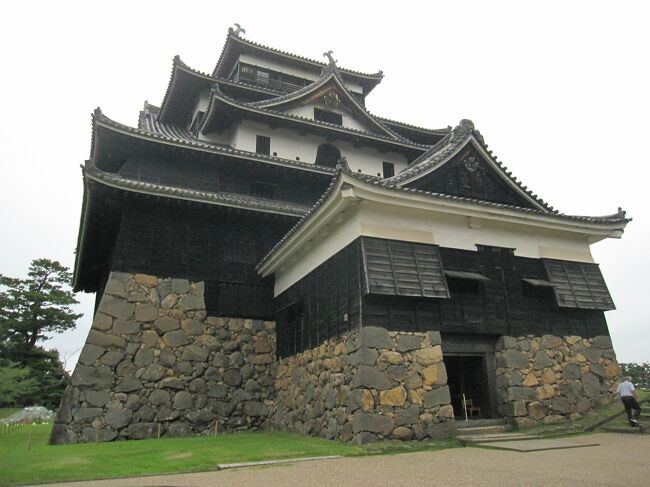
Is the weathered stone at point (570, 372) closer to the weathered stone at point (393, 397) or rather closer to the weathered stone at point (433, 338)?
the weathered stone at point (433, 338)

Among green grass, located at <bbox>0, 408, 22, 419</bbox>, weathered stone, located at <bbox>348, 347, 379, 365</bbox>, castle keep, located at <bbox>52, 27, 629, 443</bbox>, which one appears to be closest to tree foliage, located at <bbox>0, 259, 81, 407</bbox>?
green grass, located at <bbox>0, 408, 22, 419</bbox>

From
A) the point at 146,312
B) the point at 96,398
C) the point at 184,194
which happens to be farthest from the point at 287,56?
the point at 96,398

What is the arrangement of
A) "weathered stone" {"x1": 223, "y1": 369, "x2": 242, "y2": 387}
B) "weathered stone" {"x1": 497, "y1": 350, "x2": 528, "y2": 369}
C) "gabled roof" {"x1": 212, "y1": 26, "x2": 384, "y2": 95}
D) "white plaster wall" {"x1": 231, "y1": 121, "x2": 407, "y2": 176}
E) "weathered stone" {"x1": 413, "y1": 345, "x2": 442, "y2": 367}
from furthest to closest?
1. "gabled roof" {"x1": 212, "y1": 26, "x2": 384, "y2": 95}
2. "white plaster wall" {"x1": 231, "y1": 121, "x2": 407, "y2": 176}
3. "weathered stone" {"x1": 223, "y1": 369, "x2": 242, "y2": 387}
4. "weathered stone" {"x1": 497, "y1": 350, "x2": 528, "y2": 369}
5. "weathered stone" {"x1": 413, "y1": 345, "x2": 442, "y2": 367}

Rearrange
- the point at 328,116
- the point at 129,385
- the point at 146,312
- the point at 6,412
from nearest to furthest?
the point at 129,385 → the point at 146,312 → the point at 328,116 → the point at 6,412

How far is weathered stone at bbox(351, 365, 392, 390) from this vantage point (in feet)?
30.6

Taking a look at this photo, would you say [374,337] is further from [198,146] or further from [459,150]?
[198,146]

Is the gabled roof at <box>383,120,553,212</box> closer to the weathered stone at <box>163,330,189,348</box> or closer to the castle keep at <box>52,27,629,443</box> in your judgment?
the castle keep at <box>52,27,629,443</box>

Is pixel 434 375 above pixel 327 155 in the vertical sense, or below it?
below

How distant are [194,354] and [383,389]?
6.73 metres

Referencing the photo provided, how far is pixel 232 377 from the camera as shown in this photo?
1423 cm

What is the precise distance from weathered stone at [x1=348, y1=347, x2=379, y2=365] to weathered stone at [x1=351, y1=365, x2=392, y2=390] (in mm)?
107

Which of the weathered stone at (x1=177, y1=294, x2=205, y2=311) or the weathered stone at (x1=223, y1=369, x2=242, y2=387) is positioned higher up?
the weathered stone at (x1=177, y1=294, x2=205, y2=311)

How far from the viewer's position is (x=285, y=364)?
14.1 meters

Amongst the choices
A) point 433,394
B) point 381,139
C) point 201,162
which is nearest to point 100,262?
point 201,162
